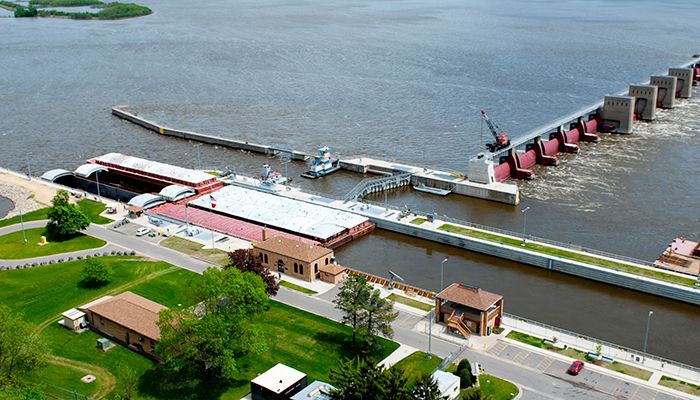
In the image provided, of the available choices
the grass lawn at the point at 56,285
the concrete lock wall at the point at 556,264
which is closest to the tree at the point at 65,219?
the grass lawn at the point at 56,285

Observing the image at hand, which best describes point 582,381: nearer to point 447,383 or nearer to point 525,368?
point 525,368

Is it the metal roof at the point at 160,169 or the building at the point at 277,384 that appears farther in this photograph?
the metal roof at the point at 160,169

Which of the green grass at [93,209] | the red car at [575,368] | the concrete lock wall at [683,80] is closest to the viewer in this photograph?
the red car at [575,368]

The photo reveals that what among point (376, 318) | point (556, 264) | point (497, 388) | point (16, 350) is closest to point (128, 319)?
point (16, 350)

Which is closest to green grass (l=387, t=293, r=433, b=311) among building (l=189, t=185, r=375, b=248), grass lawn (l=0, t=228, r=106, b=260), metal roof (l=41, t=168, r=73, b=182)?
building (l=189, t=185, r=375, b=248)

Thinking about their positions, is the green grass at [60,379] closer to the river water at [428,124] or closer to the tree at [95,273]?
the tree at [95,273]
